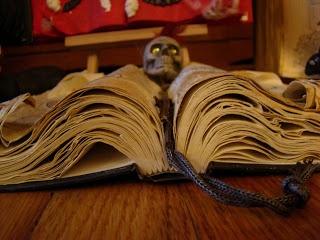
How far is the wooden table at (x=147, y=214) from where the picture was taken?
34 cm

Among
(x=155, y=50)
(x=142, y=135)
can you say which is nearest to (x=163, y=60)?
(x=155, y=50)

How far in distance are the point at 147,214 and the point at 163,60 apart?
1.99 ft

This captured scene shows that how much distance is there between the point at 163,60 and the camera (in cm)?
92

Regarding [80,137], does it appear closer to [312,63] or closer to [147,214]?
[147,214]

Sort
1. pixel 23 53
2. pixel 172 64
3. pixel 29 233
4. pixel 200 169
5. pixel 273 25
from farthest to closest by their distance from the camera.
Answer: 1. pixel 23 53
2. pixel 273 25
3. pixel 172 64
4. pixel 200 169
5. pixel 29 233

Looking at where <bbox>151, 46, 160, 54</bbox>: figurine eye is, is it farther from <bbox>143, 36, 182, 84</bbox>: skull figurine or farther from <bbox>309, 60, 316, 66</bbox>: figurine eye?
<bbox>309, 60, 316, 66</bbox>: figurine eye

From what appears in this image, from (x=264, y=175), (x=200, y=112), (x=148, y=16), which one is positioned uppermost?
(x=148, y=16)

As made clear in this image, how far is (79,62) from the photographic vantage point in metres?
1.81

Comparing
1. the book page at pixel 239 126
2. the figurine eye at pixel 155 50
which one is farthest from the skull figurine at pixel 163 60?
the book page at pixel 239 126

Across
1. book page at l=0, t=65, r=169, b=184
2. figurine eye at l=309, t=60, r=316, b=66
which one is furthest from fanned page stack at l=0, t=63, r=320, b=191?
figurine eye at l=309, t=60, r=316, b=66

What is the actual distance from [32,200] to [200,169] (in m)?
0.24

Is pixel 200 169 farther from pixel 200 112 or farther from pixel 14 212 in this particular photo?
pixel 14 212

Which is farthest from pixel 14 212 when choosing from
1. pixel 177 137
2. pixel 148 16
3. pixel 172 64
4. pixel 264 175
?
pixel 148 16

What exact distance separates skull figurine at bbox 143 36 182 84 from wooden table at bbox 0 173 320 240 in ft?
1.62
